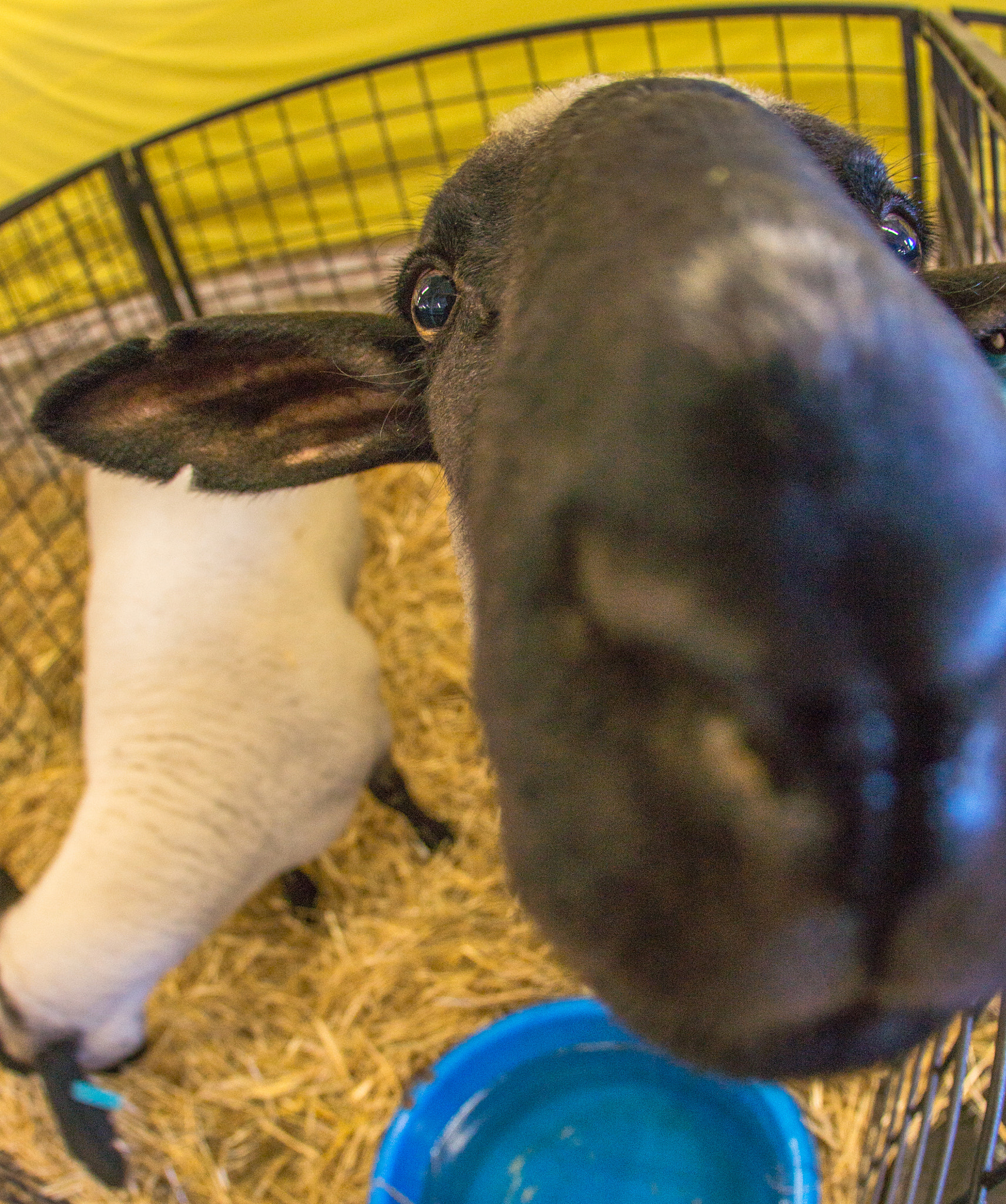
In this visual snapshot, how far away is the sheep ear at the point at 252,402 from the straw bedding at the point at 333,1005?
3.40ft

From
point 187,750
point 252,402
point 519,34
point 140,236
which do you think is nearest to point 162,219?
point 140,236

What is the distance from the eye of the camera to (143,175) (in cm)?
304

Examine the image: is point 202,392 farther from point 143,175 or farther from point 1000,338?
point 143,175

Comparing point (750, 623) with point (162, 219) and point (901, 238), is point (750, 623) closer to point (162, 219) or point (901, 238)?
point (901, 238)

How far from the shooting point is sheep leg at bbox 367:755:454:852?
2.50 metres

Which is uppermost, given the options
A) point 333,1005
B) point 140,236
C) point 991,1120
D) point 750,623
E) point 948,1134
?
point 750,623

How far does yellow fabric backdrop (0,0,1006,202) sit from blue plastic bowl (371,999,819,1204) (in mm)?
3317

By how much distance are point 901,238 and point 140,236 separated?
2.81 metres

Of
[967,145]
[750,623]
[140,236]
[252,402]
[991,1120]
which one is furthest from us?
[140,236]

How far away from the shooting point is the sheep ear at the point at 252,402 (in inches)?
49.2

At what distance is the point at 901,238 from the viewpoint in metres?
1.05

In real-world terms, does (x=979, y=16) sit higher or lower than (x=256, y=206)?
higher

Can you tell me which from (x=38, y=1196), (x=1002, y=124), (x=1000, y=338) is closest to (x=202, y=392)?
(x=1000, y=338)

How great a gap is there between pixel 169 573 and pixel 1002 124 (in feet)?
6.90
